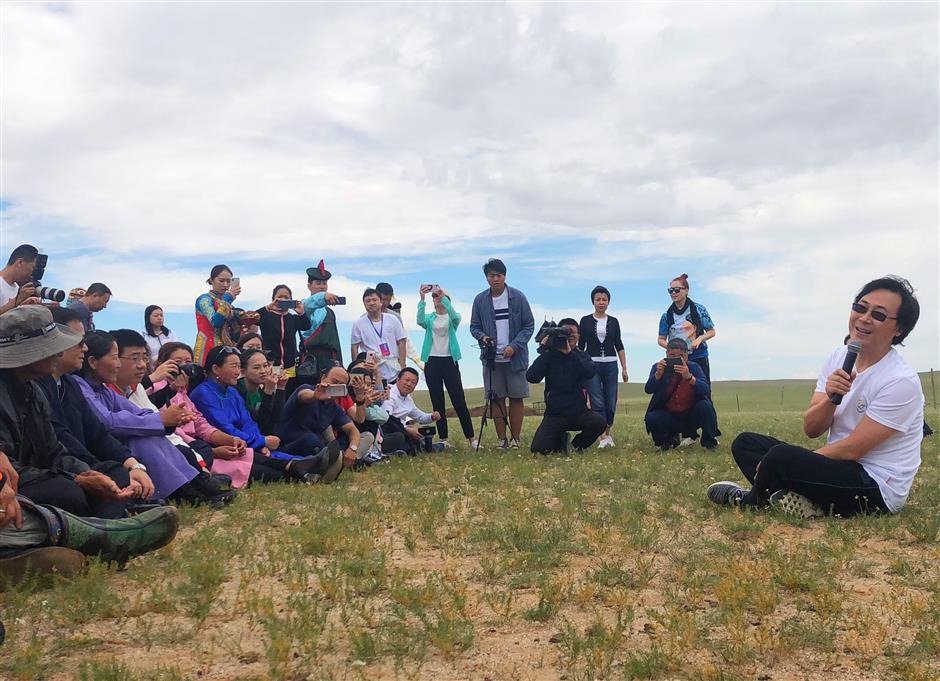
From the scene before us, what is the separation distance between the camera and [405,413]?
12617 millimetres

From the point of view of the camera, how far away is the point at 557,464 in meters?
10.8

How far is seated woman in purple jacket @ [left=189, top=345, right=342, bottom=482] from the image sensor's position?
895 centimetres

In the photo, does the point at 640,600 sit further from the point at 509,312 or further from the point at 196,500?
the point at 509,312

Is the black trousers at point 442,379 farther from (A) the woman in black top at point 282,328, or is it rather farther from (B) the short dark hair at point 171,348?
(B) the short dark hair at point 171,348

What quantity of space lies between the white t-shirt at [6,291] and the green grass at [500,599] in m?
3.68

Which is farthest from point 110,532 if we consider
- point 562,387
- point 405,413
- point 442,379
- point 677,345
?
point 677,345

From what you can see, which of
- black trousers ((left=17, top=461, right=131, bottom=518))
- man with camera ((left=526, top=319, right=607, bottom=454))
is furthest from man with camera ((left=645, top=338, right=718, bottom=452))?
black trousers ((left=17, top=461, right=131, bottom=518))

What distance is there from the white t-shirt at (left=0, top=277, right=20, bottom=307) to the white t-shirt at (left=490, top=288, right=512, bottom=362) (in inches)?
257

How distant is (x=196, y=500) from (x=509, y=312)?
6481mm

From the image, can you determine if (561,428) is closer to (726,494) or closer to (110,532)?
(726,494)

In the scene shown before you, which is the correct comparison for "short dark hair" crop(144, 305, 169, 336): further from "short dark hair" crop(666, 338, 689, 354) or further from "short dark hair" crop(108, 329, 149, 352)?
"short dark hair" crop(666, 338, 689, 354)

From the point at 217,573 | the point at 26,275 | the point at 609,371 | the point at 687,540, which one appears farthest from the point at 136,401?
the point at 609,371

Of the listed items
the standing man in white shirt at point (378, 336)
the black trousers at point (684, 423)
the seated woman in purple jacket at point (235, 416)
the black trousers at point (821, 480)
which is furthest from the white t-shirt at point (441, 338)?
the black trousers at point (821, 480)

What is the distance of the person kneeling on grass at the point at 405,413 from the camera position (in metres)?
12.4
